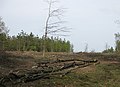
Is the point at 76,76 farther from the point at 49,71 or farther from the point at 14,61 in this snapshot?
the point at 14,61

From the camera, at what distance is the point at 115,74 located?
14648mm

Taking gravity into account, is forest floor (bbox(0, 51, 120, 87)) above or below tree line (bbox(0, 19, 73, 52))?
below

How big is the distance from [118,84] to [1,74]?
18.6ft

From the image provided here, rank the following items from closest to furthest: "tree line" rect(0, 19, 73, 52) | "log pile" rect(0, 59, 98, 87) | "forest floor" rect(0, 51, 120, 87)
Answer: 1. "log pile" rect(0, 59, 98, 87)
2. "forest floor" rect(0, 51, 120, 87)
3. "tree line" rect(0, 19, 73, 52)

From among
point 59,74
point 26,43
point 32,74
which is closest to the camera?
point 32,74

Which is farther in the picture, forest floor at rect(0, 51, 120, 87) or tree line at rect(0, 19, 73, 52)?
tree line at rect(0, 19, 73, 52)

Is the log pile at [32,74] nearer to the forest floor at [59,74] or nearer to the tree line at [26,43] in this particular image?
the forest floor at [59,74]

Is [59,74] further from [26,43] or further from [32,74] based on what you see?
[26,43]

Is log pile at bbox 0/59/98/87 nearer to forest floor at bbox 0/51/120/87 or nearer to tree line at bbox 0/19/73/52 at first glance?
forest floor at bbox 0/51/120/87

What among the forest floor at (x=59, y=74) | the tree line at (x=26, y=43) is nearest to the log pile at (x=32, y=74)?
the forest floor at (x=59, y=74)

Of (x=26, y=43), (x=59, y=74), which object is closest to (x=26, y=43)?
(x=26, y=43)

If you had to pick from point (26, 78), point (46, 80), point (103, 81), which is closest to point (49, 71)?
point (46, 80)

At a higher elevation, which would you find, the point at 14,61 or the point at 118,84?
the point at 14,61

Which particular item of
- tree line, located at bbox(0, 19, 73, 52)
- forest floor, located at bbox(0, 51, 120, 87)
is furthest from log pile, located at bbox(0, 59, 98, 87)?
tree line, located at bbox(0, 19, 73, 52)
